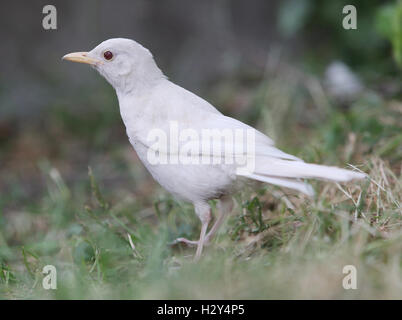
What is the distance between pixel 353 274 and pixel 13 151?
14.6 ft

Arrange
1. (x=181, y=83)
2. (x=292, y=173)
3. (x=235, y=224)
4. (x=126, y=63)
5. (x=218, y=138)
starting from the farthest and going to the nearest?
(x=181, y=83)
(x=235, y=224)
(x=126, y=63)
(x=218, y=138)
(x=292, y=173)

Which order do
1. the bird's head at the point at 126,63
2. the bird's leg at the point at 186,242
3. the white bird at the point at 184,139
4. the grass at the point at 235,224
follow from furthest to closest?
1. the bird's leg at the point at 186,242
2. the bird's head at the point at 126,63
3. the white bird at the point at 184,139
4. the grass at the point at 235,224

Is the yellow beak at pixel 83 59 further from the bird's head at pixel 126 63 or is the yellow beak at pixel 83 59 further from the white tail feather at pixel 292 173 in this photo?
the white tail feather at pixel 292 173

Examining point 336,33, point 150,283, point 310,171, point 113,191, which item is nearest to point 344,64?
point 336,33

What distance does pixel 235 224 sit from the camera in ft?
10.8

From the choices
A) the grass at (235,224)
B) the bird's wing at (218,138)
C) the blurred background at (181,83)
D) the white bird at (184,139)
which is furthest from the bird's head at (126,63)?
the blurred background at (181,83)

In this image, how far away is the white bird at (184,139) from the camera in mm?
2666

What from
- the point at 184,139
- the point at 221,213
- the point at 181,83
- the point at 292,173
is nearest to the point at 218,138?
the point at 184,139

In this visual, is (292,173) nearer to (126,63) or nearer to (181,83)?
(126,63)

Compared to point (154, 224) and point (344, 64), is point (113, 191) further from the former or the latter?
point (344, 64)

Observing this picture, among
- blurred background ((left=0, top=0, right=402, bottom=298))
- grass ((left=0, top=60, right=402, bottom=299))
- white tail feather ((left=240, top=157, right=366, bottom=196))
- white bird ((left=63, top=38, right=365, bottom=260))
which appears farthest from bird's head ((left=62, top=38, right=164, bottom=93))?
blurred background ((left=0, top=0, right=402, bottom=298))

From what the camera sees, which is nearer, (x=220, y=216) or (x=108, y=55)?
(x=108, y=55)

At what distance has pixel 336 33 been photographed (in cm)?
618

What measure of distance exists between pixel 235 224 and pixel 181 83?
343 centimetres
